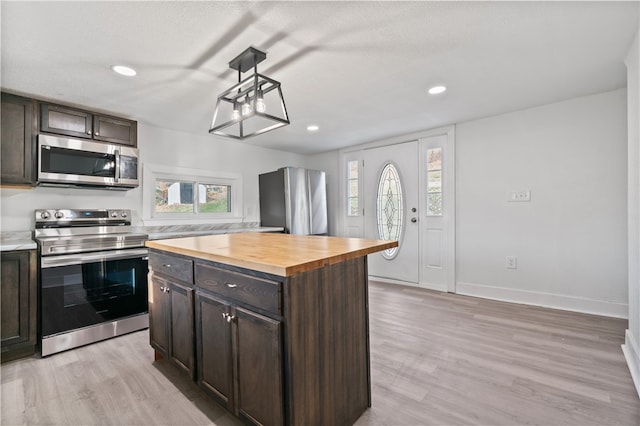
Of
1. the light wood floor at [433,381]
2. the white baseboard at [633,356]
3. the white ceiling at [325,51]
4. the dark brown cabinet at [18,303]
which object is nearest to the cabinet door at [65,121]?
the white ceiling at [325,51]

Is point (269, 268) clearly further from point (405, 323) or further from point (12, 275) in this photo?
point (12, 275)

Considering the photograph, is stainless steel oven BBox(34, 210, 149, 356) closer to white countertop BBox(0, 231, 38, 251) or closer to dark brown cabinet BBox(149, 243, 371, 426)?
white countertop BBox(0, 231, 38, 251)

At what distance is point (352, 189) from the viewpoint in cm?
486

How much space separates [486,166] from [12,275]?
4557 millimetres

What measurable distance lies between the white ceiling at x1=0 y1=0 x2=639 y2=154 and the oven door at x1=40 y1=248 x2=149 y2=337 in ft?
4.69

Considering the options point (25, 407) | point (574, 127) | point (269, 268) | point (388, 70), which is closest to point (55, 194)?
point (25, 407)

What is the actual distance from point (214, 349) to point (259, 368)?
39 centimetres

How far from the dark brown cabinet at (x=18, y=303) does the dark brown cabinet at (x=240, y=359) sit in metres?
1.65

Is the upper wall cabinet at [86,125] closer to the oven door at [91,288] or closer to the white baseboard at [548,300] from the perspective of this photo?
the oven door at [91,288]

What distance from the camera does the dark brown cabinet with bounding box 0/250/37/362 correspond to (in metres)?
2.18

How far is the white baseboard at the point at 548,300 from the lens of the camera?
9.22 ft

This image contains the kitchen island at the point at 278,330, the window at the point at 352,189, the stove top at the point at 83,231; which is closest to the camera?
the kitchen island at the point at 278,330

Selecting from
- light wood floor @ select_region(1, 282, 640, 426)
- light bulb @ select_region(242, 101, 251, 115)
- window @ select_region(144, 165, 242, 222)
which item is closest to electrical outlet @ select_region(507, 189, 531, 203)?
light wood floor @ select_region(1, 282, 640, 426)

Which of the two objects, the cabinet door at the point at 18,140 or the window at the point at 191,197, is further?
the window at the point at 191,197
